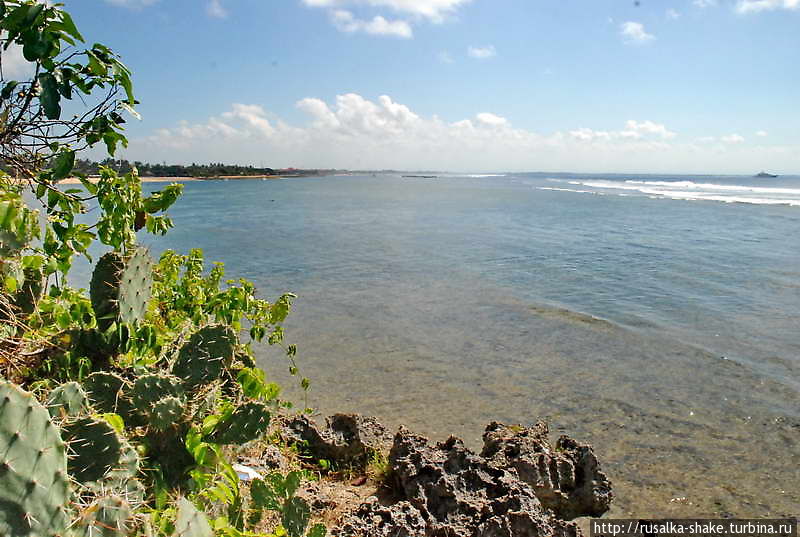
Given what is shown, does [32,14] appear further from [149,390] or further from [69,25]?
[149,390]

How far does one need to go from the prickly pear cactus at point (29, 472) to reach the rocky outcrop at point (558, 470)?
3558 mm

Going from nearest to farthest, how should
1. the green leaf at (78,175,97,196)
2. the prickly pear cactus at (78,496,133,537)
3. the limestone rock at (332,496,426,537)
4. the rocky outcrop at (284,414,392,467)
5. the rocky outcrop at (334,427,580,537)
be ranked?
the prickly pear cactus at (78,496,133,537) < the green leaf at (78,175,97,196) < the limestone rock at (332,496,426,537) < the rocky outcrop at (334,427,580,537) < the rocky outcrop at (284,414,392,467)

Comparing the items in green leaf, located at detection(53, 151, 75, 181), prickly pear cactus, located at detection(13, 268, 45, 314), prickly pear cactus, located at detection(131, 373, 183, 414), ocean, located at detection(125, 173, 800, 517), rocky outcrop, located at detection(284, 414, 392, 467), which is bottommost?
ocean, located at detection(125, 173, 800, 517)

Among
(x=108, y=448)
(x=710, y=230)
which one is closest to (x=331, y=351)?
(x=108, y=448)

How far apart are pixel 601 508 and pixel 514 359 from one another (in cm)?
516

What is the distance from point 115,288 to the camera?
3475 millimetres

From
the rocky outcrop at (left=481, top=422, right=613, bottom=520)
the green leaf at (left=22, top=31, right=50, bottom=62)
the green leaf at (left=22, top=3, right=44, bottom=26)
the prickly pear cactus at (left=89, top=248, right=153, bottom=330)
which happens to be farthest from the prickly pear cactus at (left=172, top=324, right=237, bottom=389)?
the rocky outcrop at (left=481, top=422, right=613, bottom=520)

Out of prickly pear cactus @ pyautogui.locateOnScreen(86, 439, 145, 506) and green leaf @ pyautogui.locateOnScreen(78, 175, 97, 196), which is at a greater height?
green leaf @ pyautogui.locateOnScreen(78, 175, 97, 196)

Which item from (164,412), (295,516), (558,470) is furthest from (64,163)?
(558,470)

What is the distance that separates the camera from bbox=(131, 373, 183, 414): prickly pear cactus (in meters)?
3.05

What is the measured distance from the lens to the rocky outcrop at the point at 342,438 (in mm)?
5617

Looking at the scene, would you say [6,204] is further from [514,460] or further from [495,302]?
[495,302]

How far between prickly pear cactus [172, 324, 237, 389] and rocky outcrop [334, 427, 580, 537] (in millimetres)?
1428

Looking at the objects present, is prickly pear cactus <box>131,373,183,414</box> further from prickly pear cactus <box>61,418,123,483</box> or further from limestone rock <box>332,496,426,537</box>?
limestone rock <box>332,496,426,537</box>
